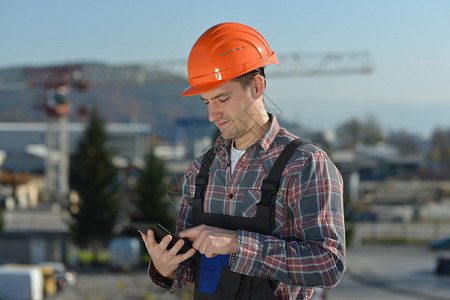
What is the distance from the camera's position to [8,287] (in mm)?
14625

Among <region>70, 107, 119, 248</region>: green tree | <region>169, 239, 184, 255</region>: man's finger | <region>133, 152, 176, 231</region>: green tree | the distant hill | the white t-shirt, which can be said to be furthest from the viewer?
the distant hill

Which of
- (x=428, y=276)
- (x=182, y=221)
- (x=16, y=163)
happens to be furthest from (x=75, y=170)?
(x=16, y=163)

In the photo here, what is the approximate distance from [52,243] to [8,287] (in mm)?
10640

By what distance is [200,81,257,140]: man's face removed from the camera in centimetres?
173

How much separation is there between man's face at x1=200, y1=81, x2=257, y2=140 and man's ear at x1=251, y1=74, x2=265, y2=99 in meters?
0.01

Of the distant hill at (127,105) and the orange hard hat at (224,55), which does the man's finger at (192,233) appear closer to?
the orange hard hat at (224,55)

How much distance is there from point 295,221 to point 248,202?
6.6 inches

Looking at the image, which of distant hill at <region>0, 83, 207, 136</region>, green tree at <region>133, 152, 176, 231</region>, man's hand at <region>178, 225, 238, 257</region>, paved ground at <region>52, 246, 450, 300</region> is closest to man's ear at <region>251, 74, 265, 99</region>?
man's hand at <region>178, 225, 238, 257</region>

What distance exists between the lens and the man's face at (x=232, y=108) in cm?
173

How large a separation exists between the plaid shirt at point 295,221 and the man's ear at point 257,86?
0.12m

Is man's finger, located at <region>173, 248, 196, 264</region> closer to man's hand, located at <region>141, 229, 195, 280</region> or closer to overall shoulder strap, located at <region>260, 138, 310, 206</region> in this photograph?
man's hand, located at <region>141, 229, 195, 280</region>

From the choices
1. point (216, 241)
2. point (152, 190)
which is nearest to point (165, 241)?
point (216, 241)

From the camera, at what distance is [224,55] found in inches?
68.2

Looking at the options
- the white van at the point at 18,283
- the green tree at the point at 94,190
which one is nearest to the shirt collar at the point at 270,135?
the white van at the point at 18,283
